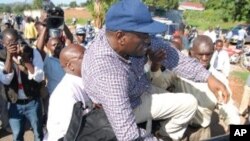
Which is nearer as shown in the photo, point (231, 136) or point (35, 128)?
point (231, 136)

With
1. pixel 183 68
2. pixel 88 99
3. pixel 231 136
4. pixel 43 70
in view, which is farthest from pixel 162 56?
pixel 43 70

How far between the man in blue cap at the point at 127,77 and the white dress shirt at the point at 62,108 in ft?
0.83

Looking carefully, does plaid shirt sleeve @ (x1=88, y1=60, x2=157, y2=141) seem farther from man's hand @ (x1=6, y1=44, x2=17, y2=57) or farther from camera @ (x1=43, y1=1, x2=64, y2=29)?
camera @ (x1=43, y1=1, x2=64, y2=29)

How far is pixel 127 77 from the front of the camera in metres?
1.77

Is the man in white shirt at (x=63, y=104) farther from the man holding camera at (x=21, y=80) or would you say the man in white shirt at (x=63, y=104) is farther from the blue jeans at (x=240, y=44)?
the blue jeans at (x=240, y=44)

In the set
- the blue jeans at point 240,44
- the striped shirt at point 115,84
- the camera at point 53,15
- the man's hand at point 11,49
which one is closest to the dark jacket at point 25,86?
the man's hand at point 11,49

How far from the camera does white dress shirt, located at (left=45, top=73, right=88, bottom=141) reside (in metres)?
2.06

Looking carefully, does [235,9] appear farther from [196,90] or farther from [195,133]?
[195,133]

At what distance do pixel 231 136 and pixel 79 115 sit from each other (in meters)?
0.70

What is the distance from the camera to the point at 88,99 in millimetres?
1983

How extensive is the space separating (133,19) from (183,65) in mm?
649

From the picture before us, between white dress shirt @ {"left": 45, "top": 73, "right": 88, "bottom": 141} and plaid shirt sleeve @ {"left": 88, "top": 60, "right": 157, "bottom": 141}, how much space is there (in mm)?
320

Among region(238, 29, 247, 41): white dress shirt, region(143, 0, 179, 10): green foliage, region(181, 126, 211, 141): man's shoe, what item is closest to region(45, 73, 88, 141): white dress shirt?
region(181, 126, 211, 141): man's shoe

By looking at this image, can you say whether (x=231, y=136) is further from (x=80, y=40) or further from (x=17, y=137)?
(x=80, y=40)
